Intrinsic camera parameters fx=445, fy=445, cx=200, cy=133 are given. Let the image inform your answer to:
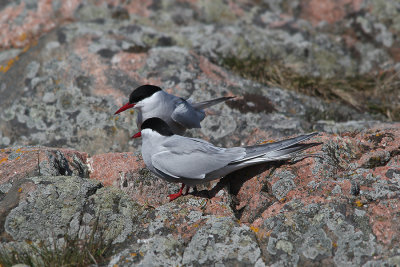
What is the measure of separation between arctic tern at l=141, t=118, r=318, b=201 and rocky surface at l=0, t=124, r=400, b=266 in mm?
143

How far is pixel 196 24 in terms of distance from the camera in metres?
7.42

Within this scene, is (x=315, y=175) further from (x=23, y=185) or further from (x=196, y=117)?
(x=23, y=185)

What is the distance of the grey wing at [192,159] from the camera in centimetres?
351

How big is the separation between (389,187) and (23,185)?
2664 mm

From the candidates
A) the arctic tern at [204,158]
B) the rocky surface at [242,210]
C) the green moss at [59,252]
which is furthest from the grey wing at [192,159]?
the green moss at [59,252]

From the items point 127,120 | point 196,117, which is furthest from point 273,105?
point 127,120

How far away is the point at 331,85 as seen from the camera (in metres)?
6.62

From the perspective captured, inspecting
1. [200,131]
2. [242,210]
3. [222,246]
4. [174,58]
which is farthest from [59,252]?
[174,58]

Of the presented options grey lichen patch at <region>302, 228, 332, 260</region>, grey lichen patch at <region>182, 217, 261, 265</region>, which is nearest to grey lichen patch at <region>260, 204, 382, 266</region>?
grey lichen patch at <region>302, 228, 332, 260</region>

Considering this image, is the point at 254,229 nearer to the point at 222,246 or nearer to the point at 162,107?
the point at 222,246

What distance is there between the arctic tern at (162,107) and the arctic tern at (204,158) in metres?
1.20

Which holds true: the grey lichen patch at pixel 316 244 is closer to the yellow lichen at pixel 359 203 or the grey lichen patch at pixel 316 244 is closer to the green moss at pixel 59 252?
the yellow lichen at pixel 359 203

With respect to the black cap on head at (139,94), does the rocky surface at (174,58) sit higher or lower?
lower

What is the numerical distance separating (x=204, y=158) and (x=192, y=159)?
0.32 ft
